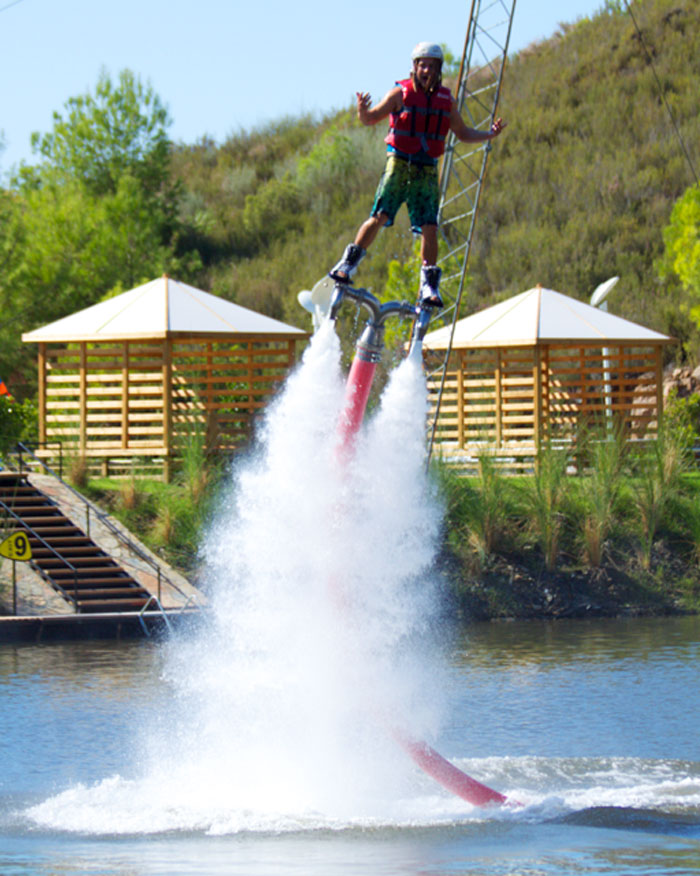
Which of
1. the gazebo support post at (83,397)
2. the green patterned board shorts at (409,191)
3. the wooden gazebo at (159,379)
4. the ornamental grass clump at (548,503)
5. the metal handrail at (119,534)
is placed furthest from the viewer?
the gazebo support post at (83,397)

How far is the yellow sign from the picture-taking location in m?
23.0

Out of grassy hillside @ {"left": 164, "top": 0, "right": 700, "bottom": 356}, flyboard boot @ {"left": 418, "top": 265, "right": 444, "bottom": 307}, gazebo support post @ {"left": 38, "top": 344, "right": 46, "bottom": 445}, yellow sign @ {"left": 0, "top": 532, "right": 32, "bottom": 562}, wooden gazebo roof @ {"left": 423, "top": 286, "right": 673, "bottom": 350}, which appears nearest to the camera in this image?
flyboard boot @ {"left": 418, "top": 265, "right": 444, "bottom": 307}

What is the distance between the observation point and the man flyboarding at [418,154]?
9.46 meters

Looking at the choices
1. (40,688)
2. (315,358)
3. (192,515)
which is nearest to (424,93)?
(315,358)

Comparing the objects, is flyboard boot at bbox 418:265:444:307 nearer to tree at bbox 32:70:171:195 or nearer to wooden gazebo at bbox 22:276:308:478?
wooden gazebo at bbox 22:276:308:478

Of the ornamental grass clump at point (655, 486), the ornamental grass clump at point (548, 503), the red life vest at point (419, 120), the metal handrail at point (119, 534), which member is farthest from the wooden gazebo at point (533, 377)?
the red life vest at point (419, 120)

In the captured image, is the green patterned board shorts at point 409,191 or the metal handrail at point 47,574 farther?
the metal handrail at point 47,574

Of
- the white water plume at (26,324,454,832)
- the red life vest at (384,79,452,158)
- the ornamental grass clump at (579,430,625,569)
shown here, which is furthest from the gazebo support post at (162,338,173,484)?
the red life vest at (384,79,452,158)

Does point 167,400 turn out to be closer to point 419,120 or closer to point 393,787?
point 393,787

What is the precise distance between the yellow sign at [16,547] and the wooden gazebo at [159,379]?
249 inches

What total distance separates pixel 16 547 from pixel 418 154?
15228 mm

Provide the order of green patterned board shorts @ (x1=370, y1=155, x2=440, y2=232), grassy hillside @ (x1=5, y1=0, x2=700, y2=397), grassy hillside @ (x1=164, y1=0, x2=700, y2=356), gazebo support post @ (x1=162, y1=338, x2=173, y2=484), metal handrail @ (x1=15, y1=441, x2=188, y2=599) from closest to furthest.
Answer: green patterned board shorts @ (x1=370, y1=155, x2=440, y2=232)
metal handrail @ (x1=15, y1=441, x2=188, y2=599)
gazebo support post @ (x1=162, y1=338, x2=173, y2=484)
grassy hillside @ (x1=5, y1=0, x2=700, y2=397)
grassy hillside @ (x1=164, y1=0, x2=700, y2=356)

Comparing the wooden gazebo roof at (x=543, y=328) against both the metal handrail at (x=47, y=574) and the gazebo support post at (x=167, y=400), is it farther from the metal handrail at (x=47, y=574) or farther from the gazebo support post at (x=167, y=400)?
the metal handrail at (x=47, y=574)

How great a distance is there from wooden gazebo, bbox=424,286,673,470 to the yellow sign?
32.8 feet
